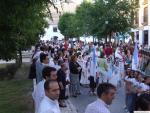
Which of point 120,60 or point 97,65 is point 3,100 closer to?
point 97,65

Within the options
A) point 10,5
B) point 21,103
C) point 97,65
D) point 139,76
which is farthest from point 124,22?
point 10,5

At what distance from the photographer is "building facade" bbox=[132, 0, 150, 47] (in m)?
62.5

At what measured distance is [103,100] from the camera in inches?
234

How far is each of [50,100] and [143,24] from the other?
59793mm

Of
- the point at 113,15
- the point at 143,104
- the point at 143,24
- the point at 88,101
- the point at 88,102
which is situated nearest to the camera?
the point at 143,104

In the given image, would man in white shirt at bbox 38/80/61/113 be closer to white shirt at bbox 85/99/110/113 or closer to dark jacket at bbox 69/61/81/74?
white shirt at bbox 85/99/110/113

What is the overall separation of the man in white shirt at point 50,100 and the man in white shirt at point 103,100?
19.1 inches

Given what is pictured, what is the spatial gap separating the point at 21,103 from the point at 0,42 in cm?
530

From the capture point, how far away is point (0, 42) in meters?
10.9

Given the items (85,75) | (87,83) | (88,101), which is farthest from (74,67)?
(87,83)

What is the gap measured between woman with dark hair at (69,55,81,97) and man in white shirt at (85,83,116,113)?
418 inches

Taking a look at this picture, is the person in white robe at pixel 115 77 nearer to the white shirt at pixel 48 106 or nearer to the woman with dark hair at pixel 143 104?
the woman with dark hair at pixel 143 104

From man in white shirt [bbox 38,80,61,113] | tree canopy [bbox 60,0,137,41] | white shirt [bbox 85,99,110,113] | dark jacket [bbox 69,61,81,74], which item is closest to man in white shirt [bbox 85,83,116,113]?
white shirt [bbox 85,99,110,113]

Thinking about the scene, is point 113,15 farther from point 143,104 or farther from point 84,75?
point 143,104
